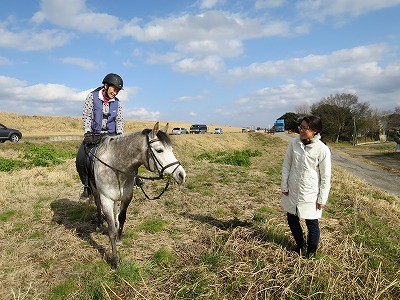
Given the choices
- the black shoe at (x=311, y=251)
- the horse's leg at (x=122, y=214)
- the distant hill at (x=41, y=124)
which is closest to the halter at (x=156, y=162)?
the horse's leg at (x=122, y=214)

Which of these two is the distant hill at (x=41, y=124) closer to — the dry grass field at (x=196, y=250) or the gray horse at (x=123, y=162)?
the dry grass field at (x=196, y=250)

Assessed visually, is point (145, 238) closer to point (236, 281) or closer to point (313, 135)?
point (236, 281)

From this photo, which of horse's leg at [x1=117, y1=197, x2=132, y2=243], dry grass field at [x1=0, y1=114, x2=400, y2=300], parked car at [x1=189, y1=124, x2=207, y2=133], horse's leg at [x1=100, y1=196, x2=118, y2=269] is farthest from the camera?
parked car at [x1=189, y1=124, x2=207, y2=133]

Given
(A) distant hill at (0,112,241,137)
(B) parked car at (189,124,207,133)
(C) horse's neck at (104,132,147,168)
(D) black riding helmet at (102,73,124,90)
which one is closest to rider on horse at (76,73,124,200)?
(D) black riding helmet at (102,73,124,90)

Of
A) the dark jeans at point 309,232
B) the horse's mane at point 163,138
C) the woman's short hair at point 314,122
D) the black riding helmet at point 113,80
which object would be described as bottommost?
the dark jeans at point 309,232

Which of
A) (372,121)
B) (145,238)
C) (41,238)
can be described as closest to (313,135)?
(145,238)

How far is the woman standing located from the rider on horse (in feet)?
12.1

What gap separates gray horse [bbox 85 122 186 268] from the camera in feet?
16.2

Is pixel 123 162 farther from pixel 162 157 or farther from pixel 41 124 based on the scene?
pixel 41 124

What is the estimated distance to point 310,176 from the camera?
4.76 meters

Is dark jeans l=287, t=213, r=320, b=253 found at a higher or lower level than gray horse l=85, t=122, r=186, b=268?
lower

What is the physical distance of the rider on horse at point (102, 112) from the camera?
5.94m

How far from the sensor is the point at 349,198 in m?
9.83

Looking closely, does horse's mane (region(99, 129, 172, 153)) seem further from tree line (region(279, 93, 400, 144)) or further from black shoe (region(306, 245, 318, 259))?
tree line (region(279, 93, 400, 144))
